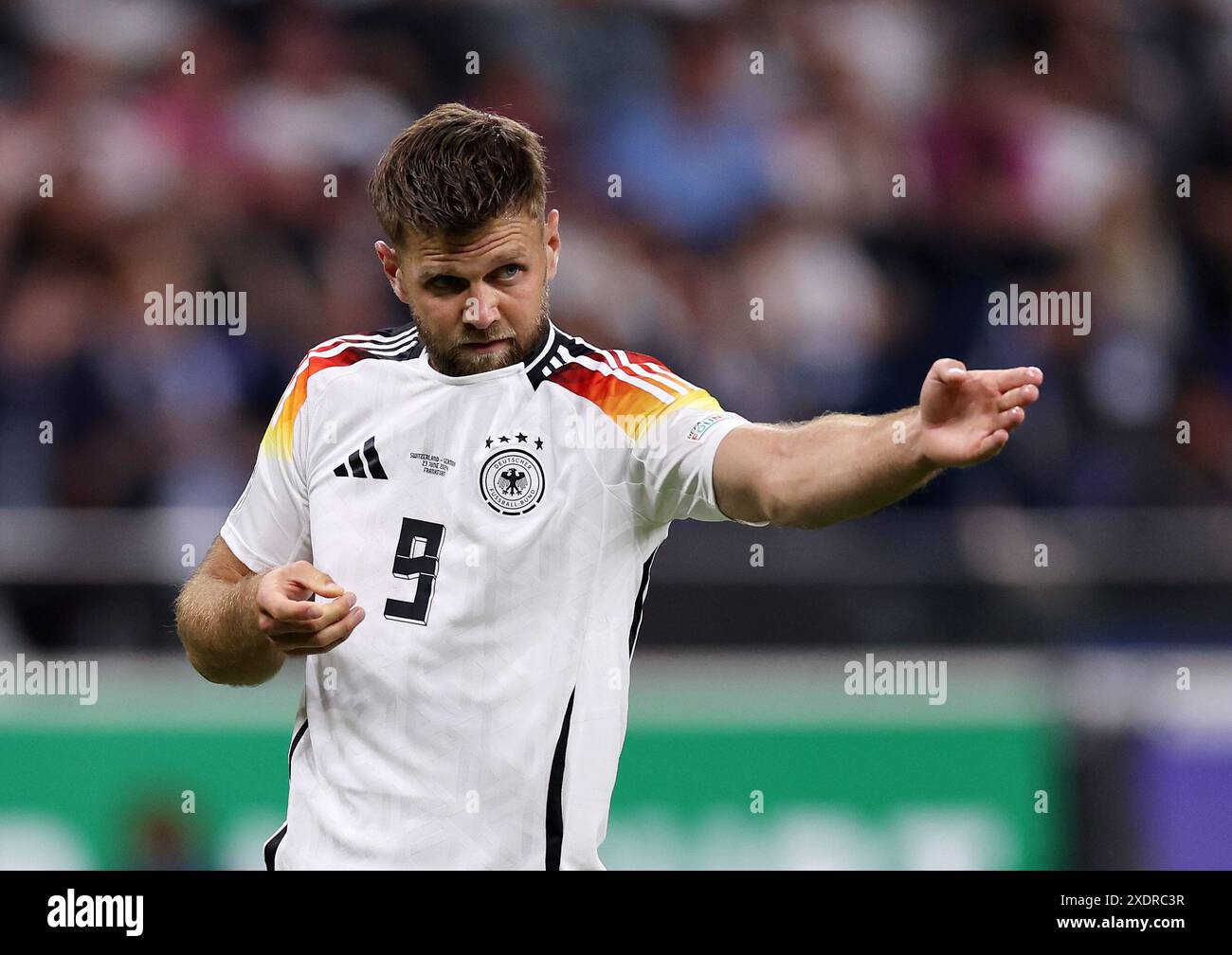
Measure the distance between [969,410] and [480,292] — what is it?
3.77ft

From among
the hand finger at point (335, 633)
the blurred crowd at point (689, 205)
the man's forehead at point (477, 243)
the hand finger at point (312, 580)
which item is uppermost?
the blurred crowd at point (689, 205)

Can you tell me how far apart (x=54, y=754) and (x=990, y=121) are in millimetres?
5692

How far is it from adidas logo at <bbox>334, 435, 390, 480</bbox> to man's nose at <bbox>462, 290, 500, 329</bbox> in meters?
0.36

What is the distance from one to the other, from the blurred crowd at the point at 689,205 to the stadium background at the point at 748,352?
0.02 m

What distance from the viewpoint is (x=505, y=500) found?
338 centimetres

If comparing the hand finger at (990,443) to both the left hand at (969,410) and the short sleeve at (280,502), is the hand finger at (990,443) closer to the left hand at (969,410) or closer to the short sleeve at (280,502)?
the left hand at (969,410)

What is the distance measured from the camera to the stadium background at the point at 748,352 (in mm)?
5941

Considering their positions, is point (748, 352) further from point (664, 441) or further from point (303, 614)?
point (303, 614)

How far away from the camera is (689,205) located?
819 centimetres

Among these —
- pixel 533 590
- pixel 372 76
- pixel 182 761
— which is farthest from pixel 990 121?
pixel 533 590

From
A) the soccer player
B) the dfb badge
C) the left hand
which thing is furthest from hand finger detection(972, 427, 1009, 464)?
the dfb badge

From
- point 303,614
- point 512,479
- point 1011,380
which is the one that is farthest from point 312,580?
point 1011,380

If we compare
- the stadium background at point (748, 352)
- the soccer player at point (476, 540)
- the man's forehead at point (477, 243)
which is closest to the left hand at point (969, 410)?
the soccer player at point (476, 540)

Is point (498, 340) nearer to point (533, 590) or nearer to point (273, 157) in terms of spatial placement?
point (533, 590)
